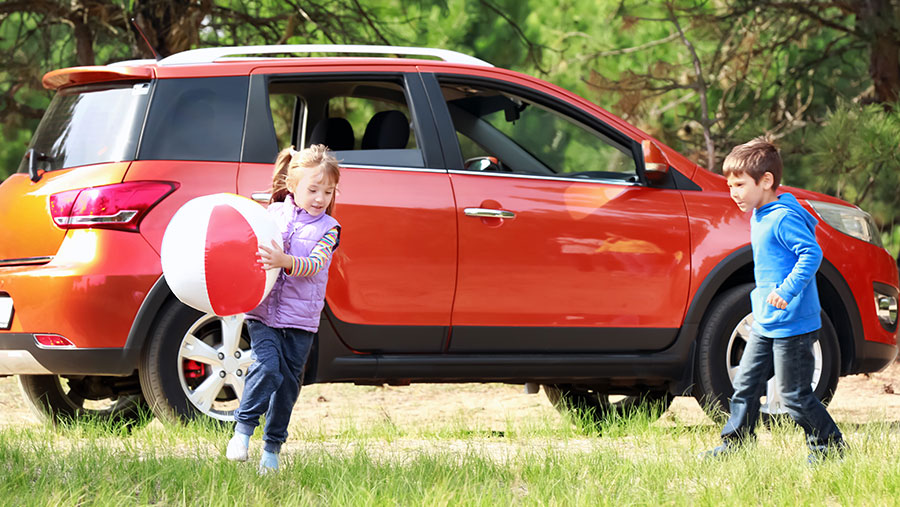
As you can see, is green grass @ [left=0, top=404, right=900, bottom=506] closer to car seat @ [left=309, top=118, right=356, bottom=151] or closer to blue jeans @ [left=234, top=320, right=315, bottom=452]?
blue jeans @ [left=234, top=320, right=315, bottom=452]

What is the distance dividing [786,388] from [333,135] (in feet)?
8.63

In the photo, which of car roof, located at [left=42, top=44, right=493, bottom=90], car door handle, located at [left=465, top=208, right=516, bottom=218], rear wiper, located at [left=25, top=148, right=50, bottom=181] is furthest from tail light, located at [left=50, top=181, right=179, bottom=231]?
car door handle, located at [left=465, top=208, right=516, bottom=218]

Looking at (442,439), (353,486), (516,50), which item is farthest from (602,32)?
(353,486)

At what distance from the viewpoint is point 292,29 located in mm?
10266

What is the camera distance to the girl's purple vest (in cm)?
427

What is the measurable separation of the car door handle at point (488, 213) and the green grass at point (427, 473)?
3.58 ft

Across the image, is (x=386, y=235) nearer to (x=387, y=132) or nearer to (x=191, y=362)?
(x=387, y=132)

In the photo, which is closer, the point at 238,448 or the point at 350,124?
the point at 238,448

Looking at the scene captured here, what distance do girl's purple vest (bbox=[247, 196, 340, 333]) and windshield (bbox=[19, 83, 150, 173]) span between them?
1205 millimetres

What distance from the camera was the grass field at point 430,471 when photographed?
3.79m

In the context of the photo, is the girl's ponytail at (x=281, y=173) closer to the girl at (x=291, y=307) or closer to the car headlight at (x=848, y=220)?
the girl at (x=291, y=307)

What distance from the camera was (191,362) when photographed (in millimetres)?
5191

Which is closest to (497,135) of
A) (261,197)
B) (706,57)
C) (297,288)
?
(261,197)

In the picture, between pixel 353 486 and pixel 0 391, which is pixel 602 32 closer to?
pixel 0 391
